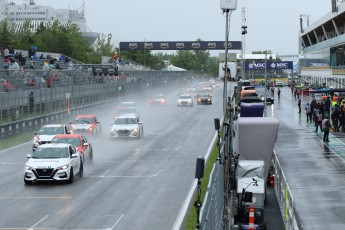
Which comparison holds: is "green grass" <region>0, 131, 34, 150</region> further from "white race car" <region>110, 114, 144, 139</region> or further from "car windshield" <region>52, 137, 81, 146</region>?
"car windshield" <region>52, 137, 81, 146</region>

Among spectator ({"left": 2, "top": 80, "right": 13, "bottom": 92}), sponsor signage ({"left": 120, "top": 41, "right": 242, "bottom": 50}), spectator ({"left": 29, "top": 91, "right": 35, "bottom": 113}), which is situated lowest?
spectator ({"left": 29, "top": 91, "right": 35, "bottom": 113})

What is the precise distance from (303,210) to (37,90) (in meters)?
31.9

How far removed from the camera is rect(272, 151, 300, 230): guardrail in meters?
16.8

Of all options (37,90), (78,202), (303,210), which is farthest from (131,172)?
(37,90)

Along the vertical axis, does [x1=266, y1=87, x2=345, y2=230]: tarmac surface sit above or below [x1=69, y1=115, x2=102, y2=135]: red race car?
below

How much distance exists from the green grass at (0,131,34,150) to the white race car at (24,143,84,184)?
13.0 meters

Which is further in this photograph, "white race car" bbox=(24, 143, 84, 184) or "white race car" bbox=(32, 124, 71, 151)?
"white race car" bbox=(32, 124, 71, 151)

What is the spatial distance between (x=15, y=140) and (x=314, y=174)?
1947cm

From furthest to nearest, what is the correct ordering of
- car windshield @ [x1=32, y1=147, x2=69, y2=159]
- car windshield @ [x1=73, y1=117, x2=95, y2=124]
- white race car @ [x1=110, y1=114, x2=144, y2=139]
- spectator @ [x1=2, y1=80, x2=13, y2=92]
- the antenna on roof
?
the antenna on roof, car windshield @ [x1=73, y1=117, x2=95, y2=124], spectator @ [x1=2, y1=80, x2=13, y2=92], white race car @ [x1=110, y1=114, x2=144, y2=139], car windshield @ [x1=32, y1=147, x2=69, y2=159]

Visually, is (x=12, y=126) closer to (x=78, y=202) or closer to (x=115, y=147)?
(x=115, y=147)

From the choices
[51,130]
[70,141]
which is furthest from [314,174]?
[51,130]

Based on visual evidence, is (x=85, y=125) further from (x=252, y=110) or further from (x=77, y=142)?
(x=252, y=110)

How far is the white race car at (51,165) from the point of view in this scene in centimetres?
2469

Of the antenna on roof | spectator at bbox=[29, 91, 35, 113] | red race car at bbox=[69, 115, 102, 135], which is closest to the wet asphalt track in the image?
red race car at bbox=[69, 115, 102, 135]
